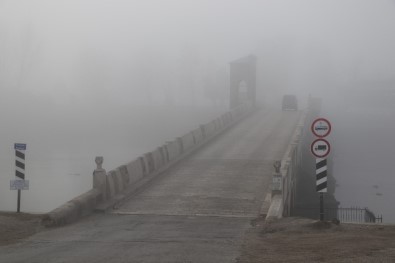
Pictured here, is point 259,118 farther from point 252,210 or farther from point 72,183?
point 252,210

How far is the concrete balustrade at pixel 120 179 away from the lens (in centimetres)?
1470

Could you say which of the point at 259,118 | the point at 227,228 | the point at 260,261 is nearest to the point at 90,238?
the point at 227,228

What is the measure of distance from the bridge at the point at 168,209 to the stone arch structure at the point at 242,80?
55.5 meters

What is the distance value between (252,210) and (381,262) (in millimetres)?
7974

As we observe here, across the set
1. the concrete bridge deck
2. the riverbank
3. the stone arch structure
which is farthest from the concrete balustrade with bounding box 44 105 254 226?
the stone arch structure

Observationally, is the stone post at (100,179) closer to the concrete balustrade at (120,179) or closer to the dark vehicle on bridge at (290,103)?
the concrete balustrade at (120,179)

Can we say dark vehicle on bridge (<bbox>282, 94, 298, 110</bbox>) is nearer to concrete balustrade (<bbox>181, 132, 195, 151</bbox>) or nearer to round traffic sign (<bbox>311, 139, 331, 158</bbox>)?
concrete balustrade (<bbox>181, 132, 195, 151</bbox>)

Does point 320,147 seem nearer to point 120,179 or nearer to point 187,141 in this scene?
point 120,179

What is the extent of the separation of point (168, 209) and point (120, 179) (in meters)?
2.57

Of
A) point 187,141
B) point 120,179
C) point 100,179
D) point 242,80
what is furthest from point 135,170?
point 242,80

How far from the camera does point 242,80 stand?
87.1m

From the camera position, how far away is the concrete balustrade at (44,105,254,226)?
14698 mm

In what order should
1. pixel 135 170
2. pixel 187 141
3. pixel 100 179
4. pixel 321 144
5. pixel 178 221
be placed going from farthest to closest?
pixel 187 141 → pixel 135 170 → pixel 100 179 → pixel 178 221 → pixel 321 144

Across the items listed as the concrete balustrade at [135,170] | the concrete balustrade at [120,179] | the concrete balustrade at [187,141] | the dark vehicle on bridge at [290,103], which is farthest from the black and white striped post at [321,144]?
the dark vehicle on bridge at [290,103]
